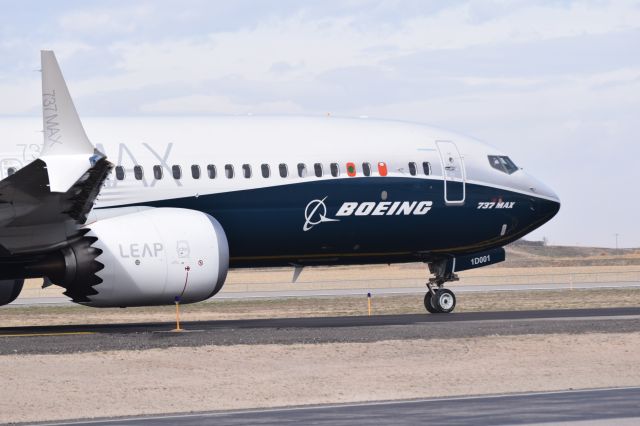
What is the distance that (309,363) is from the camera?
2184 centimetres

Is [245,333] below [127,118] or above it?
below

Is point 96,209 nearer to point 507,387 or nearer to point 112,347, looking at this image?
point 112,347

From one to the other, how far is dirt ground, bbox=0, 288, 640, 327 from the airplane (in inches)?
290

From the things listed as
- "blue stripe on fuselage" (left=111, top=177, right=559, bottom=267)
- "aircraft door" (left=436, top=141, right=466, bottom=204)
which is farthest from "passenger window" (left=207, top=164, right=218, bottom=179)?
"aircraft door" (left=436, top=141, right=466, bottom=204)

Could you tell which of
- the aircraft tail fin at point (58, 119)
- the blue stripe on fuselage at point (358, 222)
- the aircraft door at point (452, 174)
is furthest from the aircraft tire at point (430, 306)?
the aircraft tail fin at point (58, 119)

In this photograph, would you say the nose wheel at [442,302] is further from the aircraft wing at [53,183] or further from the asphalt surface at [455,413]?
the asphalt surface at [455,413]

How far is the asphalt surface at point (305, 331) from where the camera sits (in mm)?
24422

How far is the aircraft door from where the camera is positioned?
32.9m

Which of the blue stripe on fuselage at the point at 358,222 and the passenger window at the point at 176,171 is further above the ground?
the passenger window at the point at 176,171

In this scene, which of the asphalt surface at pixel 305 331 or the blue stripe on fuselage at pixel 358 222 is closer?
the asphalt surface at pixel 305 331

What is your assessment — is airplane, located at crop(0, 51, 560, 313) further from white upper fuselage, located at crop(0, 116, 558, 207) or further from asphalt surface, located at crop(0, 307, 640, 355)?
asphalt surface, located at crop(0, 307, 640, 355)

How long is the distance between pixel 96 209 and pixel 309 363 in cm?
855

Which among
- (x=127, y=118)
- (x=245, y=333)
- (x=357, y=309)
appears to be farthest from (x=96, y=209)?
(x=357, y=309)

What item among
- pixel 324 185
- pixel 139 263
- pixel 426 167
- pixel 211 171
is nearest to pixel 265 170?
pixel 211 171
